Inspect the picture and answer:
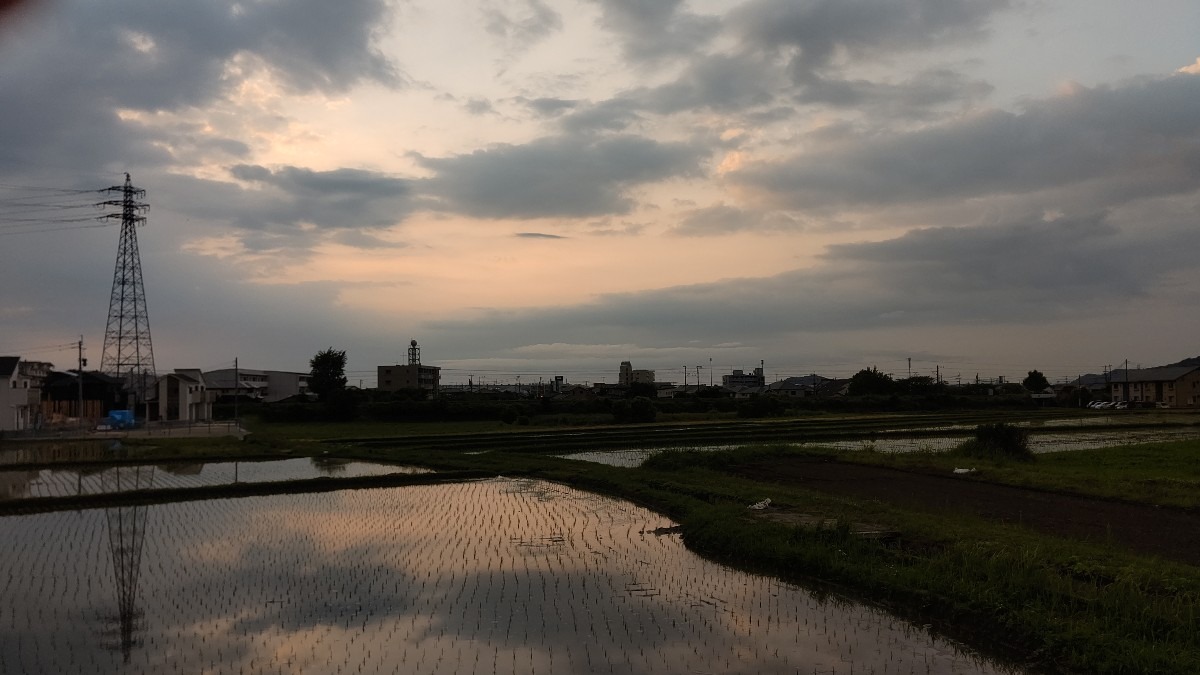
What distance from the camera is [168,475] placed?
21.6 m

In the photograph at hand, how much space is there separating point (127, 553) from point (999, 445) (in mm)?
22519

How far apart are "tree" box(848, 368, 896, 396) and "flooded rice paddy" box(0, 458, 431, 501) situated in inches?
3216

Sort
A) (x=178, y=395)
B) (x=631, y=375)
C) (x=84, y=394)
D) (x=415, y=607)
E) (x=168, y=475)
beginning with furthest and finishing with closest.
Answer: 1. (x=631, y=375)
2. (x=84, y=394)
3. (x=178, y=395)
4. (x=168, y=475)
5. (x=415, y=607)

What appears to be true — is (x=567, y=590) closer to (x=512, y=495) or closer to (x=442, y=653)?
(x=442, y=653)

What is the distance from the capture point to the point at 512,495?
1756cm

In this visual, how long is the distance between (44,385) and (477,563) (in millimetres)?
59498

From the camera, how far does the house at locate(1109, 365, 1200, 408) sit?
7481cm

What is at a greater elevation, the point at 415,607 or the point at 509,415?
the point at 415,607

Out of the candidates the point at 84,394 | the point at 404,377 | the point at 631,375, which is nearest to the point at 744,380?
the point at 631,375

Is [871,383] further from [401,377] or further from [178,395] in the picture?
[178,395]

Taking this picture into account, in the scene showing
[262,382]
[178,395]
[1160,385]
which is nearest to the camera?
[178,395]

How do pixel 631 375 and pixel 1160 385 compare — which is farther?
pixel 631 375

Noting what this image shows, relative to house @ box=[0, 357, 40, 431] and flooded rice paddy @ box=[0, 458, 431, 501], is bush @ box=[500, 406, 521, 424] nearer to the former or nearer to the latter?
house @ box=[0, 357, 40, 431]

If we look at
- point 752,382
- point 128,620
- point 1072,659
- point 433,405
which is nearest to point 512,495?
point 128,620
